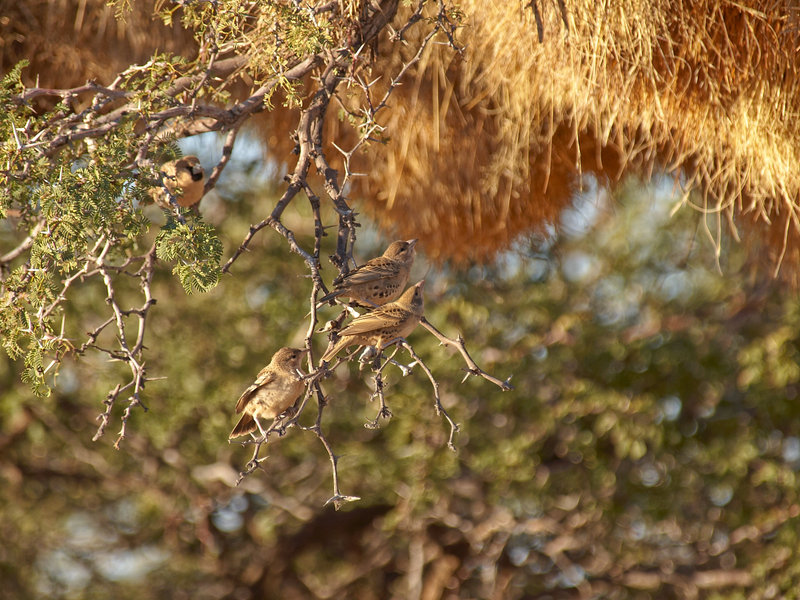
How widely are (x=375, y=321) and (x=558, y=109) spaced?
3.56 feet

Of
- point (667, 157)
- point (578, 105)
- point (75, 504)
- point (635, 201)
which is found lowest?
point (75, 504)

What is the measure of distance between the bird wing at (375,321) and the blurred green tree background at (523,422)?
10.5 feet

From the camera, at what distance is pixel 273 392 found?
7.45ft

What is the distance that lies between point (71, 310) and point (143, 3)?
3.21m

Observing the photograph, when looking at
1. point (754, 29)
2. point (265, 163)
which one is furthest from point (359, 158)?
point (754, 29)

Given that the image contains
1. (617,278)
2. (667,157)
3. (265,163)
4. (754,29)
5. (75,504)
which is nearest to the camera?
(754,29)

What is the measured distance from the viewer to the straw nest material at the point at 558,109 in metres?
2.43

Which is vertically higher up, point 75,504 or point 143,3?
point 143,3

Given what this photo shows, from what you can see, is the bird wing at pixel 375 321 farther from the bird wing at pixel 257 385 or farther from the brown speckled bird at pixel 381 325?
the bird wing at pixel 257 385

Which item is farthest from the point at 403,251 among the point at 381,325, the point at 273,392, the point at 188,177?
the point at 188,177

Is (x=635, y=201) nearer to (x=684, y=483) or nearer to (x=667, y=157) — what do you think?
(x=684, y=483)

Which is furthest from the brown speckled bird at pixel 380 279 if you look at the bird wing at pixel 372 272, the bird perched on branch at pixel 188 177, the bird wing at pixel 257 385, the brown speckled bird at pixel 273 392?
the bird perched on branch at pixel 188 177

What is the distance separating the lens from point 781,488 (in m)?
5.60

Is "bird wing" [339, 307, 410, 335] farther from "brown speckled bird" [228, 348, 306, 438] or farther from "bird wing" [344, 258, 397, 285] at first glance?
"brown speckled bird" [228, 348, 306, 438]
